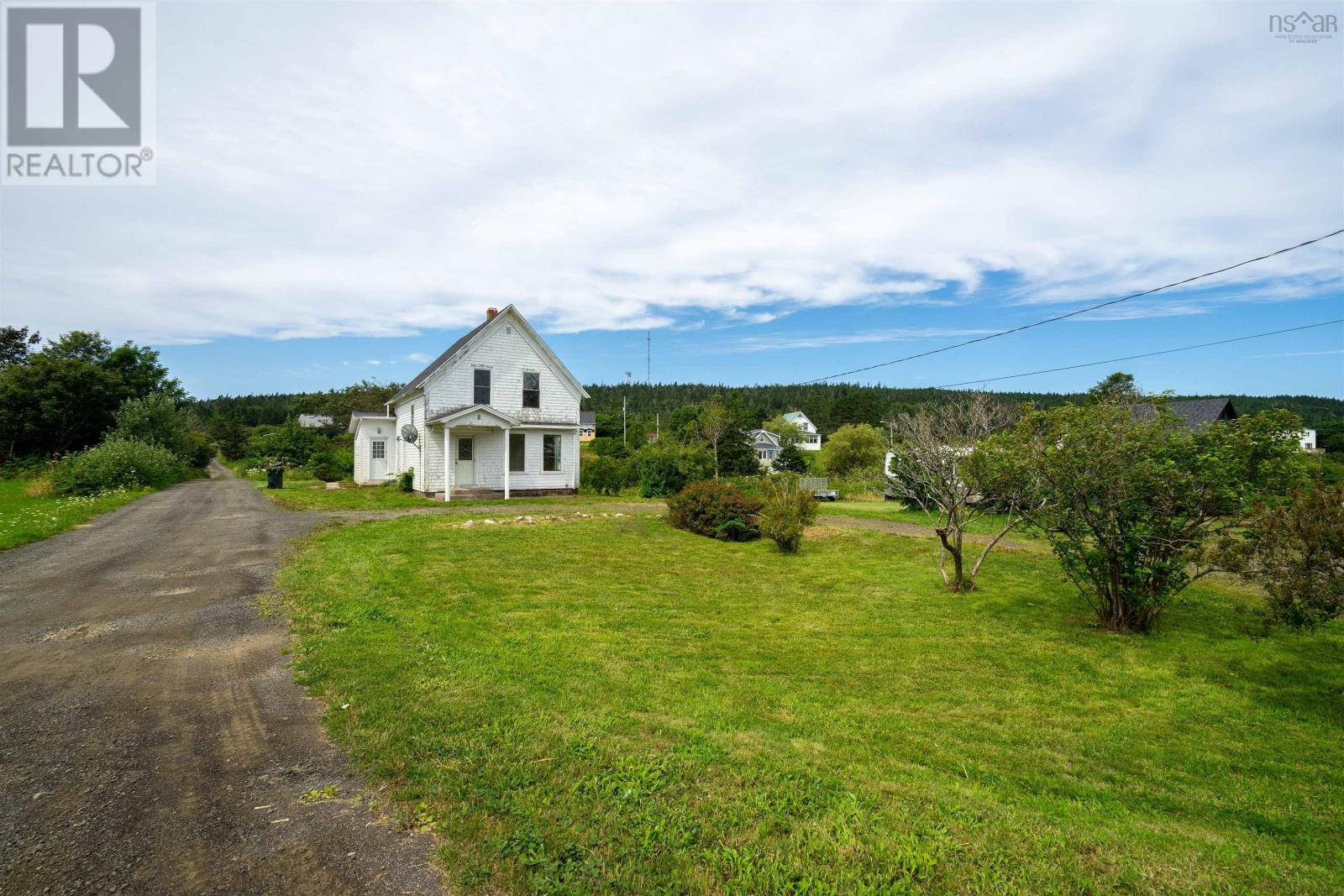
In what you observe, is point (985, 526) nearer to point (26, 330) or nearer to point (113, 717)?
point (113, 717)

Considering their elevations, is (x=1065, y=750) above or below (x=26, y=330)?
below

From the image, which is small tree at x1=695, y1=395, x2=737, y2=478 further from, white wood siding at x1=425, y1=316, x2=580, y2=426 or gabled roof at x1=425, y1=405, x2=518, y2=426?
gabled roof at x1=425, y1=405, x2=518, y2=426

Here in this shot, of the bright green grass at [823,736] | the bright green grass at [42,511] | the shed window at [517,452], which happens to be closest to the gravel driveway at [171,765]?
the bright green grass at [823,736]

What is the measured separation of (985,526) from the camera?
18.9 m

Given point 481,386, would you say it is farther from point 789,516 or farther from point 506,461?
point 789,516

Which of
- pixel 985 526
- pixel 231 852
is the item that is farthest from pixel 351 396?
pixel 231 852

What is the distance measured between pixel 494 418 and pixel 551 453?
3.59 m

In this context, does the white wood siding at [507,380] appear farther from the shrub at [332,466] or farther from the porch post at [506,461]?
the shrub at [332,466]

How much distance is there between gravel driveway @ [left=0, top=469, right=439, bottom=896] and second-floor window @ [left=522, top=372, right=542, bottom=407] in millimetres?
17981

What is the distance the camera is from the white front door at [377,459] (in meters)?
29.7

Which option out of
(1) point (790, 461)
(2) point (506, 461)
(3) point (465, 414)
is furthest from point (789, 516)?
(1) point (790, 461)

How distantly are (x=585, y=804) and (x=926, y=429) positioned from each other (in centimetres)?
930

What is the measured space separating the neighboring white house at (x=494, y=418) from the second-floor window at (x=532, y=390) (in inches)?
1.4

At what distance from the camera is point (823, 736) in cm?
472
